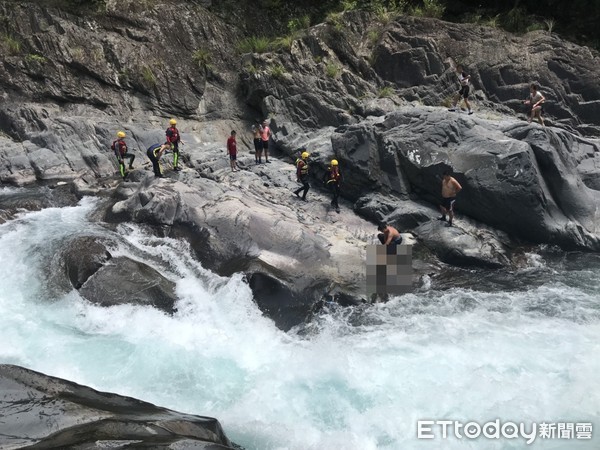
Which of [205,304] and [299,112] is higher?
[299,112]

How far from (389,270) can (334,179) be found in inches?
148

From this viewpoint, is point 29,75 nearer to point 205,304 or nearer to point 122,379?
point 205,304

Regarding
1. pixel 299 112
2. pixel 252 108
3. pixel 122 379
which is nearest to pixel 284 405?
pixel 122 379

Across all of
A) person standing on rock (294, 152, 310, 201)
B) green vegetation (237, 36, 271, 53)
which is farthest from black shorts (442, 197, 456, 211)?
green vegetation (237, 36, 271, 53)

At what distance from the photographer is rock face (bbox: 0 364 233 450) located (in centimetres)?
524

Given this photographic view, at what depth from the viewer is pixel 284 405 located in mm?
8641

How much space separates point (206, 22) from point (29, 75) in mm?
8480

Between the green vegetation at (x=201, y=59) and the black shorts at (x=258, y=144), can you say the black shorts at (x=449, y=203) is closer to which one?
the black shorts at (x=258, y=144)

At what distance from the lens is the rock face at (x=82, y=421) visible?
524 cm

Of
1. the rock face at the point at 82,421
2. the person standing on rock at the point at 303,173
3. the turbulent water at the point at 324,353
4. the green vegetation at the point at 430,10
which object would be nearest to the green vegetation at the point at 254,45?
the green vegetation at the point at 430,10

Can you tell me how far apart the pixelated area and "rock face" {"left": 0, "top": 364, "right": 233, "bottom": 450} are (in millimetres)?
6599

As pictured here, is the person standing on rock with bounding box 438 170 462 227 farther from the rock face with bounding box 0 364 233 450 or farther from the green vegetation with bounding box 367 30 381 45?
the green vegetation with bounding box 367 30 381 45

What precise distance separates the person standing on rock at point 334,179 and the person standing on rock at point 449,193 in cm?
311

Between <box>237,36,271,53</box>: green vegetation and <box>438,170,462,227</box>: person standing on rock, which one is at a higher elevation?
<box>237,36,271,53</box>: green vegetation
